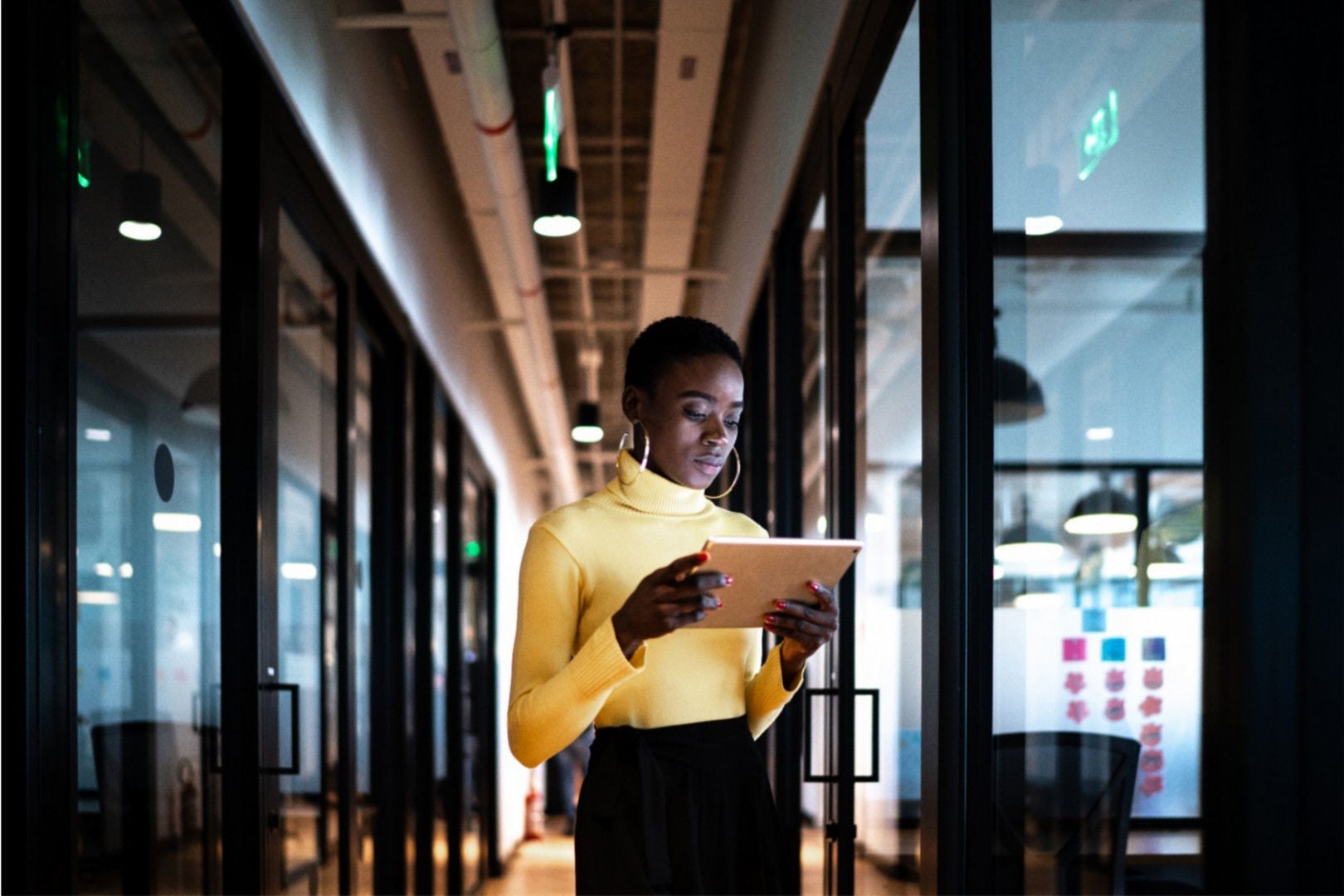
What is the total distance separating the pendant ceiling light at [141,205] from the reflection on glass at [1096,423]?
1789 mm

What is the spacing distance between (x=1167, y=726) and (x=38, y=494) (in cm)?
171

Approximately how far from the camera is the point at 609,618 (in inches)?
81.2

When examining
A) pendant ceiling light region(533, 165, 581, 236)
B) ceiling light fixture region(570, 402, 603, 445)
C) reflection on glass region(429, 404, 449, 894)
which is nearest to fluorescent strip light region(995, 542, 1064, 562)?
pendant ceiling light region(533, 165, 581, 236)

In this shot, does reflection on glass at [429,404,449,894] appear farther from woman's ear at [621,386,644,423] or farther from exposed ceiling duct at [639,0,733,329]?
woman's ear at [621,386,644,423]

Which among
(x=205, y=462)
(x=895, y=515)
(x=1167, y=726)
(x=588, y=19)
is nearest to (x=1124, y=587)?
(x=1167, y=726)

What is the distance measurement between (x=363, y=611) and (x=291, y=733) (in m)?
2.06

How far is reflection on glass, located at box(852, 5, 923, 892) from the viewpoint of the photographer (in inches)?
121

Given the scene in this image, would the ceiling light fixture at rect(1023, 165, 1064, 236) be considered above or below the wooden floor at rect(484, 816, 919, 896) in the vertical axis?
above

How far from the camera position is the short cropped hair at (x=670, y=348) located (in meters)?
2.23

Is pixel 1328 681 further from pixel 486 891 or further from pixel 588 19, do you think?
pixel 486 891

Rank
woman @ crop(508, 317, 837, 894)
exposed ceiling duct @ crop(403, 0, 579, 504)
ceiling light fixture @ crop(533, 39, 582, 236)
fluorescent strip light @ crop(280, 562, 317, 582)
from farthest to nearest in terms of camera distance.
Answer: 1. ceiling light fixture @ crop(533, 39, 582, 236)
2. exposed ceiling duct @ crop(403, 0, 579, 504)
3. fluorescent strip light @ crop(280, 562, 317, 582)
4. woman @ crop(508, 317, 837, 894)

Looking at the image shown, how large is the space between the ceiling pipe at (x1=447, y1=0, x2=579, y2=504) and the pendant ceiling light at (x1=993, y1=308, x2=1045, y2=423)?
2.93m

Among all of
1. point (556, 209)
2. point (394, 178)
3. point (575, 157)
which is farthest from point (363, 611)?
point (575, 157)

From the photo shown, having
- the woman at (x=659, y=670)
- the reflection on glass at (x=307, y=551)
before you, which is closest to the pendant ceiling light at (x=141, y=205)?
the reflection on glass at (x=307, y=551)
